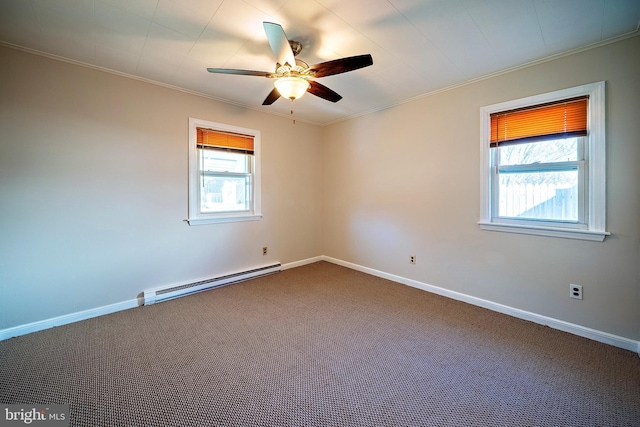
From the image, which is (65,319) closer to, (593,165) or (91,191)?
(91,191)

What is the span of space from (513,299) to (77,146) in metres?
4.58

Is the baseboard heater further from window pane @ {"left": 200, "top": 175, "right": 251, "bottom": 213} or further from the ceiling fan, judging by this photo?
the ceiling fan

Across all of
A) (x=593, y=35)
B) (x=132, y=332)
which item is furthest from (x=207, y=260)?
(x=593, y=35)

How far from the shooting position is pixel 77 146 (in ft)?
8.06

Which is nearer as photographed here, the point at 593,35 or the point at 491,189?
the point at 593,35

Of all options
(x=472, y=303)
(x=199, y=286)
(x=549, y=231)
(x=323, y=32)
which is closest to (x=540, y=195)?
(x=549, y=231)

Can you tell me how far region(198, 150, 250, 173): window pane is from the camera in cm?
332

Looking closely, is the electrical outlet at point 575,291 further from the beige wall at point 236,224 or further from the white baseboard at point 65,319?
the white baseboard at point 65,319

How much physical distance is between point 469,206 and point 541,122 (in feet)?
3.28

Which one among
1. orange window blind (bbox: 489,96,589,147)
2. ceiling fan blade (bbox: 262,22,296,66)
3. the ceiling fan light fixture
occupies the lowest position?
orange window blind (bbox: 489,96,589,147)

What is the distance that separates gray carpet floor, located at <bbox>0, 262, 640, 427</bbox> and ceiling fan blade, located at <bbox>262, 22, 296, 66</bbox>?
223 centimetres

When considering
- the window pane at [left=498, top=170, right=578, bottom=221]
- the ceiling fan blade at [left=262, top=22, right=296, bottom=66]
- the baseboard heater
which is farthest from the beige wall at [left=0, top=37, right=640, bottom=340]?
the ceiling fan blade at [left=262, top=22, right=296, bottom=66]

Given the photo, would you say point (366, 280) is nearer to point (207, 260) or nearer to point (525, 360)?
point (525, 360)

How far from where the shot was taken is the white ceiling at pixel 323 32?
1694mm
